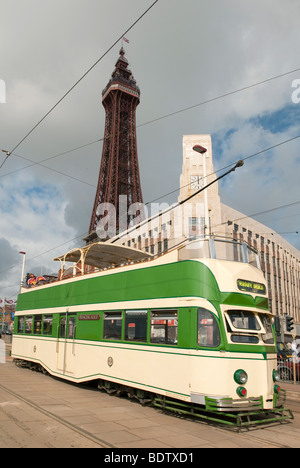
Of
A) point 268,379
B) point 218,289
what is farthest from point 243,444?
point 218,289

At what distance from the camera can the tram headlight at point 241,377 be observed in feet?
25.4

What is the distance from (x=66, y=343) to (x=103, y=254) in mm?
3528

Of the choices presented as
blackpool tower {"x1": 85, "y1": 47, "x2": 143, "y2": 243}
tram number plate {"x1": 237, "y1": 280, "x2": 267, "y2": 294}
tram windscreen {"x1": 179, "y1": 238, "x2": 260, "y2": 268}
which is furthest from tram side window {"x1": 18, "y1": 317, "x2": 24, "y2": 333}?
blackpool tower {"x1": 85, "y1": 47, "x2": 143, "y2": 243}

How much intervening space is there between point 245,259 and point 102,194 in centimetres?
8768

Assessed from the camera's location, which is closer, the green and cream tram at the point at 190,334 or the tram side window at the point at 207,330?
the green and cream tram at the point at 190,334

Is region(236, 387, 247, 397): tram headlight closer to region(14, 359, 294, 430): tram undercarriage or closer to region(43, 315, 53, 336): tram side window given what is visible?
region(14, 359, 294, 430): tram undercarriage

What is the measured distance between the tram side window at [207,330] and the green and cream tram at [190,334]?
0.07 ft

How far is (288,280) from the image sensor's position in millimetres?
49750

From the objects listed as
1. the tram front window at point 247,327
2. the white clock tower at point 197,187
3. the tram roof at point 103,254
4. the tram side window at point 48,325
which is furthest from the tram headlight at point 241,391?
the white clock tower at point 197,187

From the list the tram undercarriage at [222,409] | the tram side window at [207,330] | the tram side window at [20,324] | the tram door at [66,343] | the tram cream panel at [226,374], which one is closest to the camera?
the tram undercarriage at [222,409]

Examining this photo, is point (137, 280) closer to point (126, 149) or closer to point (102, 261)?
point (102, 261)
